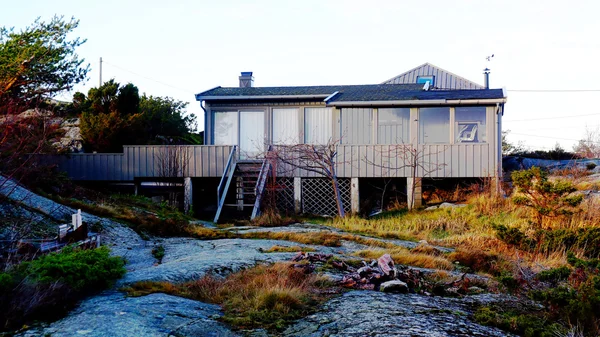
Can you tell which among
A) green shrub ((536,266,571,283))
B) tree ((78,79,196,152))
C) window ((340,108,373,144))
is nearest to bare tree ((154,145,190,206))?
tree ((78,79,196,152))

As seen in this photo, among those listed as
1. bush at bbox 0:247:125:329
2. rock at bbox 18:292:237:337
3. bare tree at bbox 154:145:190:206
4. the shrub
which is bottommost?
rock at bbox 18:292:237:337

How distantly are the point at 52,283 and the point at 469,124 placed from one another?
52.2ft

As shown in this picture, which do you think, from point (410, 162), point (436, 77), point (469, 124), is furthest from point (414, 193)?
point (436, 77)

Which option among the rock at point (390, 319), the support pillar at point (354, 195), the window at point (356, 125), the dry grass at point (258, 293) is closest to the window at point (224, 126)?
the window at point (356, 125)

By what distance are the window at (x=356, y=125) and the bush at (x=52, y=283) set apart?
1392 centimetres

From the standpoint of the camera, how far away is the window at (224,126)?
21062mm

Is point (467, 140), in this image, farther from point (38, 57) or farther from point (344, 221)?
point (38, 57)

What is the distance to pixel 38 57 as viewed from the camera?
18.5m

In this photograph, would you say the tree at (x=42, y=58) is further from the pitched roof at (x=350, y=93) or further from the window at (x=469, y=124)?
the window at (x=469, y=124)

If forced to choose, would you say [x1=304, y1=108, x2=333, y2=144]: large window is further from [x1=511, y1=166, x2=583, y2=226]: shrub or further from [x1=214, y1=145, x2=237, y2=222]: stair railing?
[x1=511, y1=166, x2=583, y2=226]: shrub

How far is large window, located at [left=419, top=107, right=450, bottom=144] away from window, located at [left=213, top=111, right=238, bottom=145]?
637cm

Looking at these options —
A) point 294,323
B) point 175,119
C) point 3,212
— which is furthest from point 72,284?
point 175,119

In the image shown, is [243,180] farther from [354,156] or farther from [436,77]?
[436,77]

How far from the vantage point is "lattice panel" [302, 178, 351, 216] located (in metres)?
18.9
